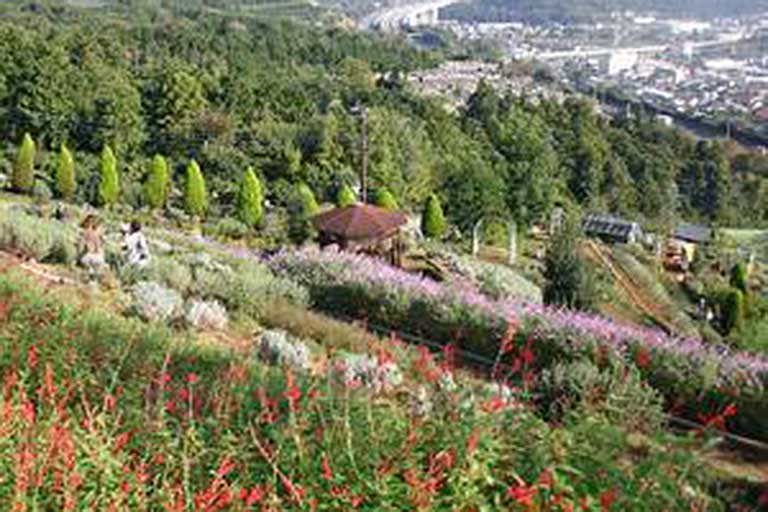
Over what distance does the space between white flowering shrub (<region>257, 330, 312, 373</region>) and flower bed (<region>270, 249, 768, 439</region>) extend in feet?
3.09

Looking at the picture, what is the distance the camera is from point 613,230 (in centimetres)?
3622

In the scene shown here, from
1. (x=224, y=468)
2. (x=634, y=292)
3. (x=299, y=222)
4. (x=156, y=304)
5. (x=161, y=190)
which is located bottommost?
(x=634, y=292)

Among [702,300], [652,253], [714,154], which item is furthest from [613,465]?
[714,154]

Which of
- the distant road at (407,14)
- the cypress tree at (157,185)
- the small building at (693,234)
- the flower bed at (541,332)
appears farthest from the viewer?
the distant road at (407,14)

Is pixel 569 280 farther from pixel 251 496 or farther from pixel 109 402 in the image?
pixel 251 496

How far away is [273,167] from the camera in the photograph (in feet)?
100

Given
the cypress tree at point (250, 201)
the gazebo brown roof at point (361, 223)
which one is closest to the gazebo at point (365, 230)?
the gazebo brown roof at point (361, 223)

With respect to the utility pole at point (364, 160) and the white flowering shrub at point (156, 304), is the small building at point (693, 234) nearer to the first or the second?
the utility pole at point (364, 160)

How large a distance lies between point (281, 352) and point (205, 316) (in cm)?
122

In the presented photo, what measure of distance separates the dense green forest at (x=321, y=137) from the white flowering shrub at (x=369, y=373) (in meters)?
20.2

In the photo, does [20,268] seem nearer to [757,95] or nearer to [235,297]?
[235,297]

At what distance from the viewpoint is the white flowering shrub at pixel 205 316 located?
20.6 feet

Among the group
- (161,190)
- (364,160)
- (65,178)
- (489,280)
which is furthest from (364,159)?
(489,280)

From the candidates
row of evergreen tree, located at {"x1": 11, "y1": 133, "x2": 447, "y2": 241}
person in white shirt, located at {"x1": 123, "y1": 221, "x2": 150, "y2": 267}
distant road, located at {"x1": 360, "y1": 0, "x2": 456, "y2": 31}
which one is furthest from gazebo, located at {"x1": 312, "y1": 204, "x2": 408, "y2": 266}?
distant road, located at {"x1": 360, "y1": 0, "x2": 456, "y2": 31}
